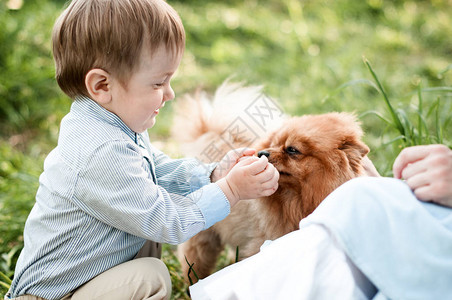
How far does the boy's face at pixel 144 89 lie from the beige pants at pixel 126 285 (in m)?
0.54

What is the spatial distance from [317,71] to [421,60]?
135 cm

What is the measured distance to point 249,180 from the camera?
170cm

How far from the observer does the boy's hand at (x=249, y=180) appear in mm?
1700

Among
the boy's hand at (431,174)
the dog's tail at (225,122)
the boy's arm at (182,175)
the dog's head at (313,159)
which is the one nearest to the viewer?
the boy's hand at (431,174)

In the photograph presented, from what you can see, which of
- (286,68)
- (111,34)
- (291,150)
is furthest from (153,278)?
(286,68)

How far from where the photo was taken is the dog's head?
5.97ft

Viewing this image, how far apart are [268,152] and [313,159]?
7.6 inches

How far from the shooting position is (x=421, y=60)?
4.82m

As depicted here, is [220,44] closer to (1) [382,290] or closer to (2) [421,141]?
(2) [421,141]

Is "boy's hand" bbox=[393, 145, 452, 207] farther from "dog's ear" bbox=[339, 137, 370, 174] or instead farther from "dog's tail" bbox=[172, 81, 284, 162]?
"dog's tail" bbox=[172, 81, 284, 162]

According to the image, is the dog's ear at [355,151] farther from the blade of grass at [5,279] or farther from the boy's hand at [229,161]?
the blade of grass at [5,279]

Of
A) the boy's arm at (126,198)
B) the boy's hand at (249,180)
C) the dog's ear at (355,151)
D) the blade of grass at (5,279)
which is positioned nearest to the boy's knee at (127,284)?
the boy's arm at (126,198)

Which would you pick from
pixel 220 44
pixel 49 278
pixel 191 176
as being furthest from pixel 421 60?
pixel 49 278

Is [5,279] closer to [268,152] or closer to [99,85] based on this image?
[99,85]
